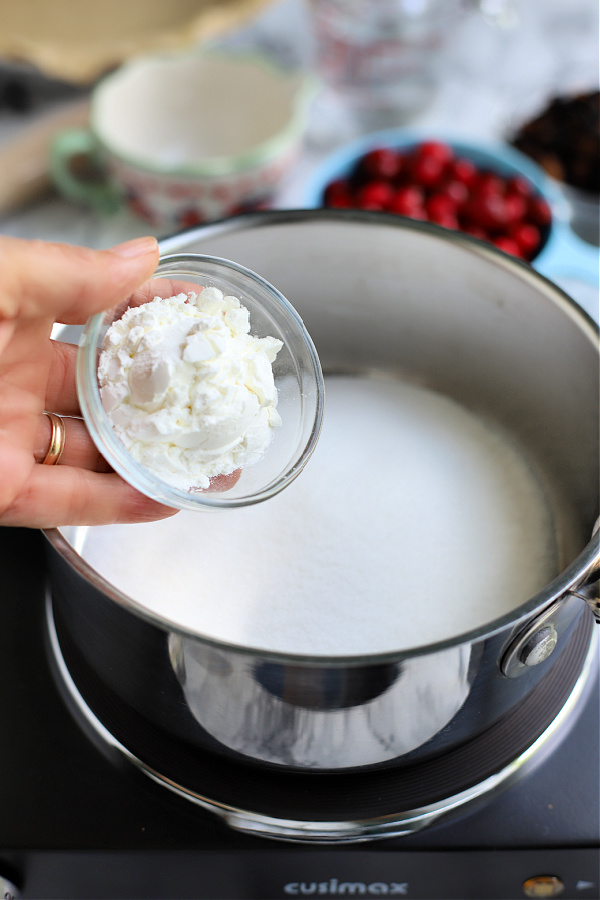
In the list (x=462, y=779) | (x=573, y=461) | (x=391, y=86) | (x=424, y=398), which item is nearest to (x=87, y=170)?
(x=391, y=86)

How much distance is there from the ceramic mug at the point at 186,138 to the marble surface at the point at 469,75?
0.12 feet

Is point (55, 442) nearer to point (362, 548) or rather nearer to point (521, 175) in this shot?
point (362, 548)

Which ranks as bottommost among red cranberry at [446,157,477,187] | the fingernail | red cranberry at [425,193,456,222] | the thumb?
the thumb

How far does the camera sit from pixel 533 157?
33.4 inches

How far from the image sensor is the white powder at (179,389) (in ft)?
1.26

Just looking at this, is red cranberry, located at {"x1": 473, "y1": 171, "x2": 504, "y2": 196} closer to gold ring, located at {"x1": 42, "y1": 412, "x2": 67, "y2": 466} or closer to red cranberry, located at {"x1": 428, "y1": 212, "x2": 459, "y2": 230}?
red cranberry, located at {"x1": 428, "y1": 212, "x2": 459, "y2": 230}

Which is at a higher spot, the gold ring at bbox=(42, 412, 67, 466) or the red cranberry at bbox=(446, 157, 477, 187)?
the red cranberry at bbox=(446, 157, 477, 187)

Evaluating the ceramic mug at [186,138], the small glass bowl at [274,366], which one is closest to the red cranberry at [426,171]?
the ceramic mug at [186,138]

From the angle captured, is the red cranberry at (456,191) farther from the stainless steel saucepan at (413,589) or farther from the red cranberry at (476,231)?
the stainless steel saucepan at (413,589)

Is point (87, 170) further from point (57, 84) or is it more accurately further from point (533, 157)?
point (533, 157)

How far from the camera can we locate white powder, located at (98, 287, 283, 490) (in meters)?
0.38

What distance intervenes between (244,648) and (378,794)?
165 mm

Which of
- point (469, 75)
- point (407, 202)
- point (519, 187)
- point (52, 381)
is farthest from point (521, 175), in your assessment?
point (52, 381)

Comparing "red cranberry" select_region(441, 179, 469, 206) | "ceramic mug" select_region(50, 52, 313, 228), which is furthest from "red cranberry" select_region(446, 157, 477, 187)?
"ceramic mug" select_region(50, 52, 313, 228)
